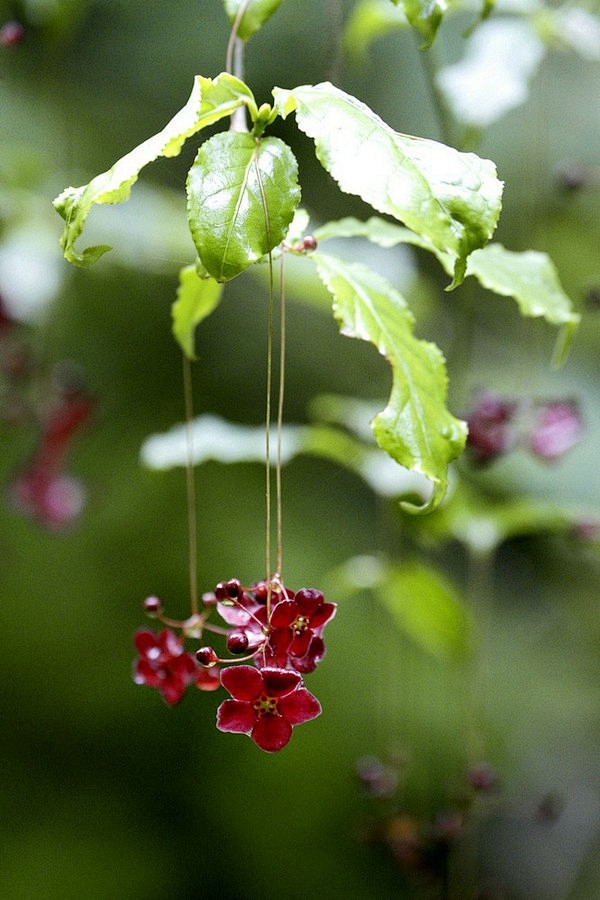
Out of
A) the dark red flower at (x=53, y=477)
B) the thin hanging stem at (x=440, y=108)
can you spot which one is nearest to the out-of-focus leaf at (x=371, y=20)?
the thin hanging stem at (x=440, y=108)

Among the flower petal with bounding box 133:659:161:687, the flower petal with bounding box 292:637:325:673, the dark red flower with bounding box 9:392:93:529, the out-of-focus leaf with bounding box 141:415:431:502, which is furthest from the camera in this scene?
the dark red flower with bounding box 9:392:93:529

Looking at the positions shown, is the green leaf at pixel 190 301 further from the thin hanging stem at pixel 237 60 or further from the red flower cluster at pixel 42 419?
the red flower cluster at pixel 42 419

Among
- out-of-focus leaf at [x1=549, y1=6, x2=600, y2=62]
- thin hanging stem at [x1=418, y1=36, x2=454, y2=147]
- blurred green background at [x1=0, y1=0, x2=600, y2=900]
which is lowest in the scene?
blurred green background at [x1=0, y1=0, x2=600, y2=900]

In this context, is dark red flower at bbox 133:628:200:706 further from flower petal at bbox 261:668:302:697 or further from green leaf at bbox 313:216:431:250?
green leaf at bbox 313:216:431:250

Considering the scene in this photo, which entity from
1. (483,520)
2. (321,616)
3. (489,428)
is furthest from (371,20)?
(321,616)

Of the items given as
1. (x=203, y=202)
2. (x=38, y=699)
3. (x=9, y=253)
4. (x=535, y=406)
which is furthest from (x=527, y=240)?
(x=203, y=202)

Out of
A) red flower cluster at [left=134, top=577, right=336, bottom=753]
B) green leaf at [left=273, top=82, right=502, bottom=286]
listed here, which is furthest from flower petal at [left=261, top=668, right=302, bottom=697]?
green leaf at [left=273, top=82, right=502, bottom=286]
